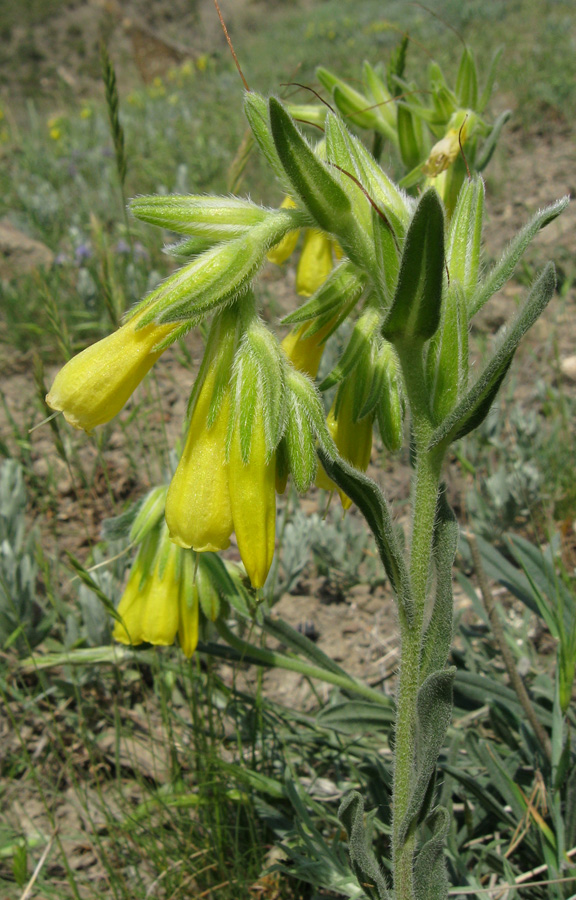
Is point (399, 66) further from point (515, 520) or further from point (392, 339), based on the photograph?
point (515, 520)

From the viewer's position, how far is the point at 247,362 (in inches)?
49.4

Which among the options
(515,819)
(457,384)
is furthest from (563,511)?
(457,384)

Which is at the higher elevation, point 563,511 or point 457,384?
point 457,384

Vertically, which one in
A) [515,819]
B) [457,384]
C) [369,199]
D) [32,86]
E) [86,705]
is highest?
[32,86]

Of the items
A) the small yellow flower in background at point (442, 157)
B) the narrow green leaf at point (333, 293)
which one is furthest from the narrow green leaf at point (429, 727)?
the small yellow flower in background at point (442, 157)

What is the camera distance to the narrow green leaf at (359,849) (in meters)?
1.31

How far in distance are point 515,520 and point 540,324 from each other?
159cm

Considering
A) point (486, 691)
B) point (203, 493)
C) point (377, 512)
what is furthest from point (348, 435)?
point (486, 691)

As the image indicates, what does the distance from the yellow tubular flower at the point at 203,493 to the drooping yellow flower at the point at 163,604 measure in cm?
52

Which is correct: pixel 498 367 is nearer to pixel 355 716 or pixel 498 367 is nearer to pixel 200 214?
pixel 200 214

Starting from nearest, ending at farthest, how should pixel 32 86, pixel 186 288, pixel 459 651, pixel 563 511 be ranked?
pixel 186 288 < pixel 459 651 < pixel 563 511 < pixel 32 86

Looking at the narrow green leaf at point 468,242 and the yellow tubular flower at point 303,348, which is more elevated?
the narrow green leaf at point 468,242

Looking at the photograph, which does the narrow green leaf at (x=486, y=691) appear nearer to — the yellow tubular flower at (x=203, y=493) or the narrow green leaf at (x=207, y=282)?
the yellow tubular flower at (x=203, y=493)

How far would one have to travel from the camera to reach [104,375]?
1.23 metres
